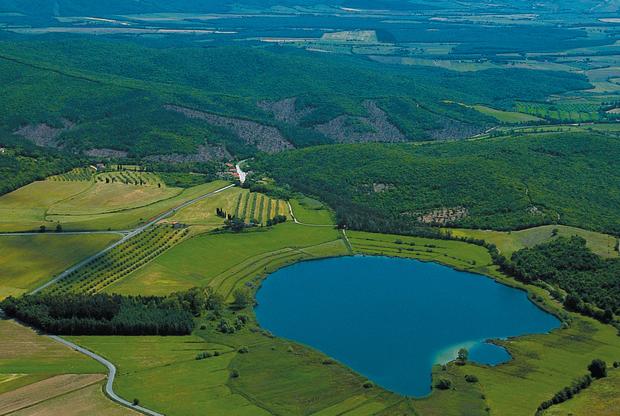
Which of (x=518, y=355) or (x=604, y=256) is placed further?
(x=604, y=256)

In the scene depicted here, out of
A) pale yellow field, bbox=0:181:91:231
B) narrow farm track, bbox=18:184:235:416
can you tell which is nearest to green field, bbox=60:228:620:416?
narrow farm track, bbox=18:184:235:416

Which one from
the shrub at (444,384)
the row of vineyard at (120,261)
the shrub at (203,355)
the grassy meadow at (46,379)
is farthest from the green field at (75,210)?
the shrub at (444,384)

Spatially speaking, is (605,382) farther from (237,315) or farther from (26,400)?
(26,400)

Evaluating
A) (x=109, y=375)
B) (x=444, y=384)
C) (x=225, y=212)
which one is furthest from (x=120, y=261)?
(x=444, y=384)

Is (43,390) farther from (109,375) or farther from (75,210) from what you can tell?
(75,210)

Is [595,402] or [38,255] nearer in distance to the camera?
[595,402]

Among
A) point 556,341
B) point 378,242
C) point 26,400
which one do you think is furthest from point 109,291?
point 556,341
